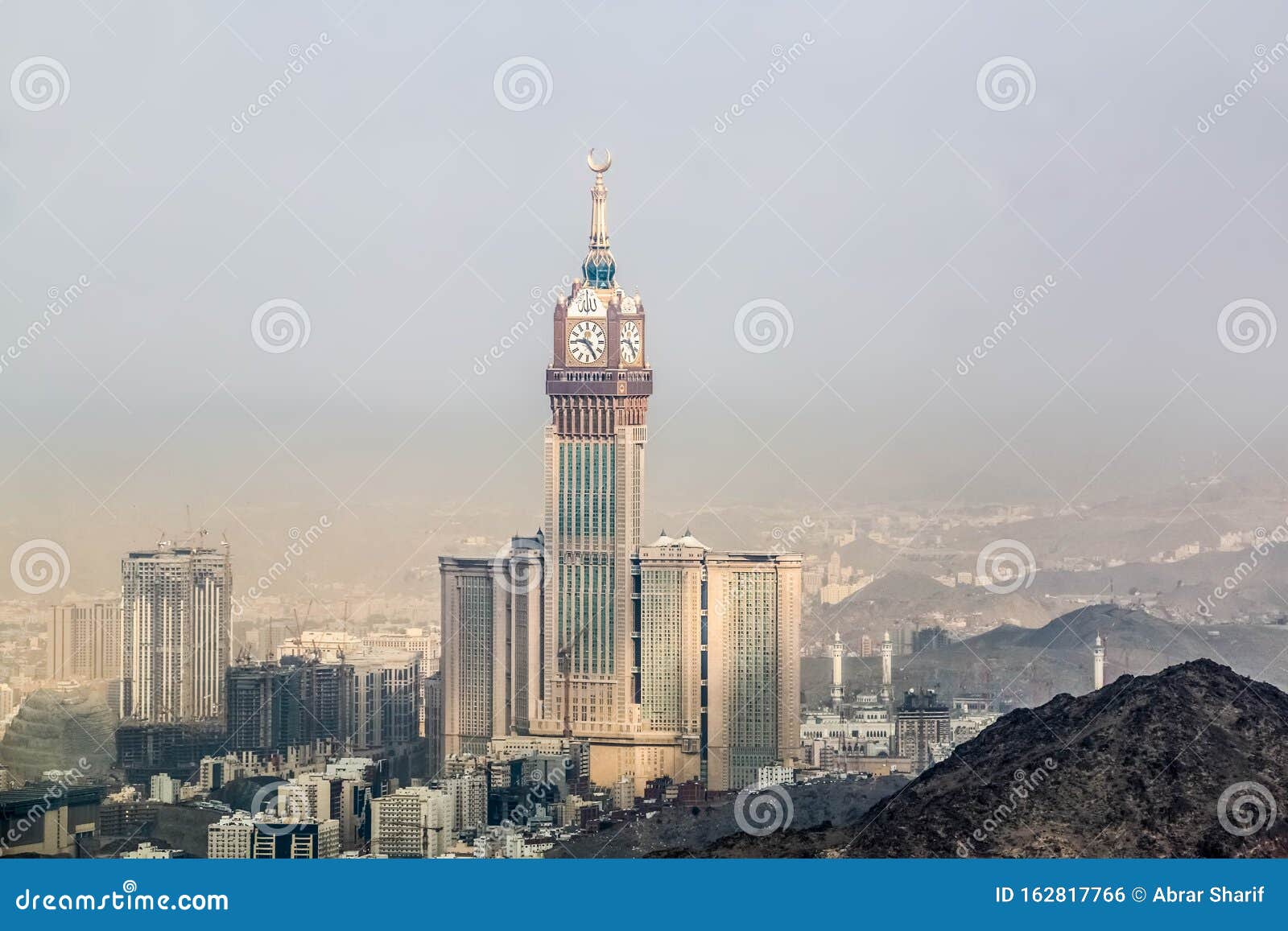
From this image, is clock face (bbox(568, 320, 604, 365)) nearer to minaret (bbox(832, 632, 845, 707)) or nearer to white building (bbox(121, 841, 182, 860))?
minaret (bbox(832, 632, 845, 707))

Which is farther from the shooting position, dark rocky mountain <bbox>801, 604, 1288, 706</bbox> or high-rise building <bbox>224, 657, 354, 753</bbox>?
dark rocky mountain <bbox>801, 604, 1288, 706</bbox>

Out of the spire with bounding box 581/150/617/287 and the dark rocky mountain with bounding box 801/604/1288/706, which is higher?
the spire with bounding box 581/150/617/287

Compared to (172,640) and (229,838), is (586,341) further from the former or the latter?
(229,838)

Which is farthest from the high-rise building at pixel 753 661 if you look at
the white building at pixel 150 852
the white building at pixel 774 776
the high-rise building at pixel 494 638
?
the white building at pixel 150 852

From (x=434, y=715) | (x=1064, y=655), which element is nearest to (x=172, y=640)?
(x=434, y=715)

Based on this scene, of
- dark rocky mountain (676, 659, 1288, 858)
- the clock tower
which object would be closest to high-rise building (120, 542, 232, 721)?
the clock tower

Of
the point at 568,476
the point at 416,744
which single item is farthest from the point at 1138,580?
the point at 416,744

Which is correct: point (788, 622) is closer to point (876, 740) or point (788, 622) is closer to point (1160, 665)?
point (876, 740)
